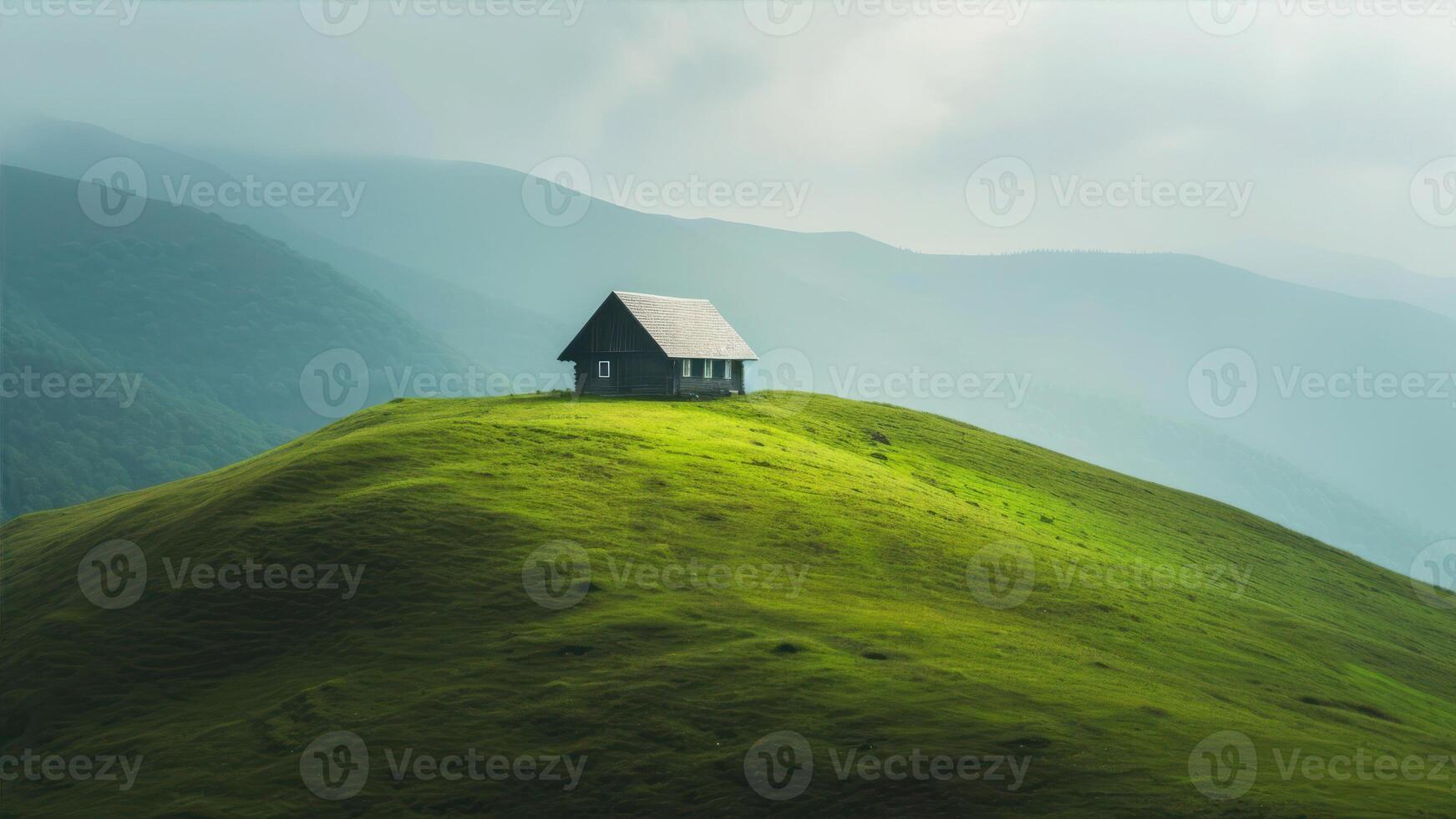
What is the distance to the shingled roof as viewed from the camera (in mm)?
85312

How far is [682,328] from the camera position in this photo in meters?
88.4

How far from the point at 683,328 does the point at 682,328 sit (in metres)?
0.10

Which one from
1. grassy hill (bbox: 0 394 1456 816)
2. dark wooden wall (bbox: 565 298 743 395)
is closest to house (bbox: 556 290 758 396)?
dark wooden wall (bbox: 565 298 743 395)

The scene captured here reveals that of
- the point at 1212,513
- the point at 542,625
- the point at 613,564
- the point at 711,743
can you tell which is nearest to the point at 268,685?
the point at 542,625

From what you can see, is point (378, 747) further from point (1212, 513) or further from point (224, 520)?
point (1212, 513)

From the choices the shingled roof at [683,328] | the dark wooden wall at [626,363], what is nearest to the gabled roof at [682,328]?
the shingled roof at [683,328]

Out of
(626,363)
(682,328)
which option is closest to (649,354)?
(626,363)

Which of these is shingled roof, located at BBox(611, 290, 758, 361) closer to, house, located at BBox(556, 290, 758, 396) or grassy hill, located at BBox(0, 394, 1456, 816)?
house, located at BBox(556, 290, 758, 396)

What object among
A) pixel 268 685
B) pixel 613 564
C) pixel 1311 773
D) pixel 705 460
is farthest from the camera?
pixel 705 460

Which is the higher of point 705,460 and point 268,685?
point 705,460

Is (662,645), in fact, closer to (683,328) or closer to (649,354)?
(649,354)

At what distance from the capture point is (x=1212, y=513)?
94.8 meters

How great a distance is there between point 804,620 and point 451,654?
44.6 feet

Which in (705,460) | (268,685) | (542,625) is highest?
(705,460)
